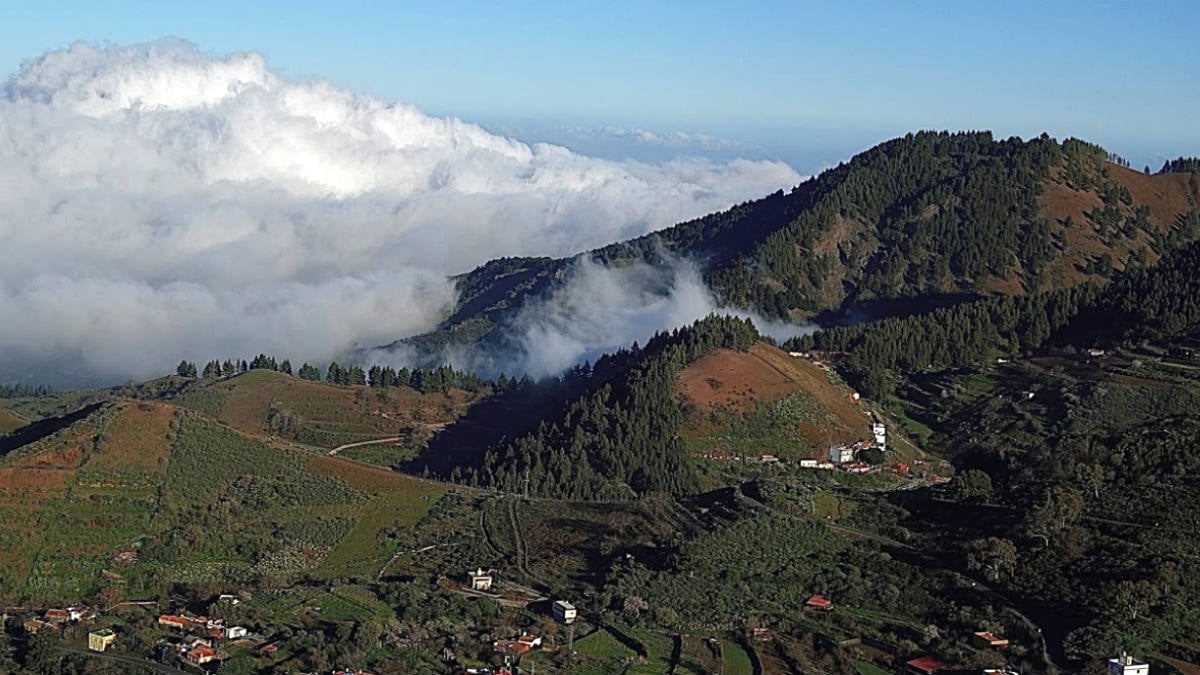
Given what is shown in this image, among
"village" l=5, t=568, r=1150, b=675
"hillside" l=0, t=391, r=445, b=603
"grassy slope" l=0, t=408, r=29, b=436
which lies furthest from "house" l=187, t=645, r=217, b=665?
"grassy slope" l=0, t=408, r=29, b=436

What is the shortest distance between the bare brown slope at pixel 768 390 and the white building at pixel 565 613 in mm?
30605

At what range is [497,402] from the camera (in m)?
94.4

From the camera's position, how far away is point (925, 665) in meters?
44.3

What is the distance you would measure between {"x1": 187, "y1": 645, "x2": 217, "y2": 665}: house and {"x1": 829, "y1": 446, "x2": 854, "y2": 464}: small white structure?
38302 millimetres

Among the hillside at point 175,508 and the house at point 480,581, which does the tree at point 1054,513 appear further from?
the hillside at point 175,508

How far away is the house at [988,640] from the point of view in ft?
149

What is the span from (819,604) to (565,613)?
8.56m

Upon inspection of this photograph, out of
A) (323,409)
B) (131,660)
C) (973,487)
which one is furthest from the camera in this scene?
(323,409)

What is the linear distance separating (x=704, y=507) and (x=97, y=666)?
2634cm

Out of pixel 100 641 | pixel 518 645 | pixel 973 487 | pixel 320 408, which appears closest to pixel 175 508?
pixel 100 641

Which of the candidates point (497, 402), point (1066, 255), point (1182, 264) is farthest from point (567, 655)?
point (1066, 255)

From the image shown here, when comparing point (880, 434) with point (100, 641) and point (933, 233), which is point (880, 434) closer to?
point (100, 641)

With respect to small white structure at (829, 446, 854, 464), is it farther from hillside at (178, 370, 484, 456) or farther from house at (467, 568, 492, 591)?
house at (467, 568, 492, 591)

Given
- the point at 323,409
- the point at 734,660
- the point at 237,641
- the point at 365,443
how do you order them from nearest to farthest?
the point at 734,660 → the point at 237,641 → the point at 365,443 → the point at 323,409
